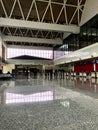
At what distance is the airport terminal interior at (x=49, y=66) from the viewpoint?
171 inches

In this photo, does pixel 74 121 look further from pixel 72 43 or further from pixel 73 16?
pixel 72 43

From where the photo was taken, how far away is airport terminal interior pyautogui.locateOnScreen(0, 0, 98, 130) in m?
4.34

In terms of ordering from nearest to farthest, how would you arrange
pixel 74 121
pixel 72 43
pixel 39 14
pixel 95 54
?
pixel 74 121, pixel 95 54, pixel 39 14, pixel 72 43

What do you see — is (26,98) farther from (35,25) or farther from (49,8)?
(49,8)

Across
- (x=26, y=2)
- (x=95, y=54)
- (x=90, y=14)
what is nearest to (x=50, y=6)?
(x=26, y=2)

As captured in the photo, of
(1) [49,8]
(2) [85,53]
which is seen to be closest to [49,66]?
(2) [85,53]

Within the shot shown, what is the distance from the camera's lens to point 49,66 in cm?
4575

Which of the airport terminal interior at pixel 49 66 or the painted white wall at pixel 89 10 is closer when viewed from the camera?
the airport terminal interior at pixel 49 66

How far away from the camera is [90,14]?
2289 centimetres

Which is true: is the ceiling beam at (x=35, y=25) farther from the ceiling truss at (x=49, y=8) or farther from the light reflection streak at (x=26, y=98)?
the light reflection streak at (x=26, y=98)

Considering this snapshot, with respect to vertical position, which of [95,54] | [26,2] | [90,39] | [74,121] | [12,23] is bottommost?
[74,121]

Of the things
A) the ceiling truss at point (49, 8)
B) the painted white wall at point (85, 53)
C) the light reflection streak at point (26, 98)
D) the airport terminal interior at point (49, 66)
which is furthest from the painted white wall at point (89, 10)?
the light reflection streak at point (26, 98)

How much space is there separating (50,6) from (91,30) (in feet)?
21.2

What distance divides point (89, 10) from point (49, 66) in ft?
81.1
